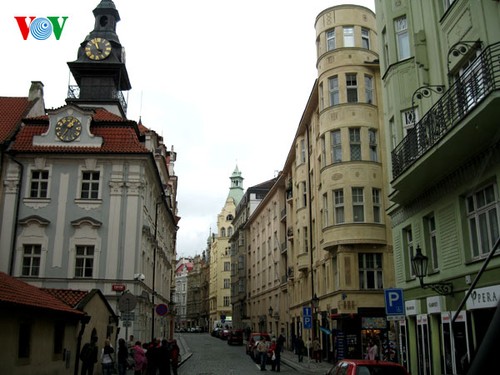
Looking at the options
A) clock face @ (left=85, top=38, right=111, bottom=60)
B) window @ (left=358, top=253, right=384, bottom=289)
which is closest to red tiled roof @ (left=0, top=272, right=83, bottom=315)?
window @ (left=358, top=253, right=384, bottom=289)

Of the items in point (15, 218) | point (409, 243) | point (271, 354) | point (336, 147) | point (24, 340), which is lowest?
point (271, 354)

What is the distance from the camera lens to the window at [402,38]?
20.7 metres

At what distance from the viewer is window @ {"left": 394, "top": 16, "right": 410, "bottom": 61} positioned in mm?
20656

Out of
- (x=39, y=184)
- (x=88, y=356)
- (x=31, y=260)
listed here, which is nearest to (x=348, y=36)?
(x=39, y=184)

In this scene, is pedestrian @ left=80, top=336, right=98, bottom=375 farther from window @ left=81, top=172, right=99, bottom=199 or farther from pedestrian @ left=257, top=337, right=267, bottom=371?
window @ left=81, top=172, right=99, bottom=199

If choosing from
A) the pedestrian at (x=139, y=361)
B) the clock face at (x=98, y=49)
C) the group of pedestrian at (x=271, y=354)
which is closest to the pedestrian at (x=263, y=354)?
the group of pedestrian at (x=271, y=354)

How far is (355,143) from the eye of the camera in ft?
106

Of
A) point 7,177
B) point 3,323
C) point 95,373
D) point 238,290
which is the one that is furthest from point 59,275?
point 238,290

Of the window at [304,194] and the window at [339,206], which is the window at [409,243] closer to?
the window at [339,206]

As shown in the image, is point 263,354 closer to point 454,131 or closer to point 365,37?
point 454,131

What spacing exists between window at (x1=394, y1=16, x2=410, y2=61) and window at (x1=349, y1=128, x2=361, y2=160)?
38.2 ft

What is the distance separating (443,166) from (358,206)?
51.5ft

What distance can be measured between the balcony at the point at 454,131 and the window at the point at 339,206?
40.1ft

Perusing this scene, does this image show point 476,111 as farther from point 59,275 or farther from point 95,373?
point 59,275
